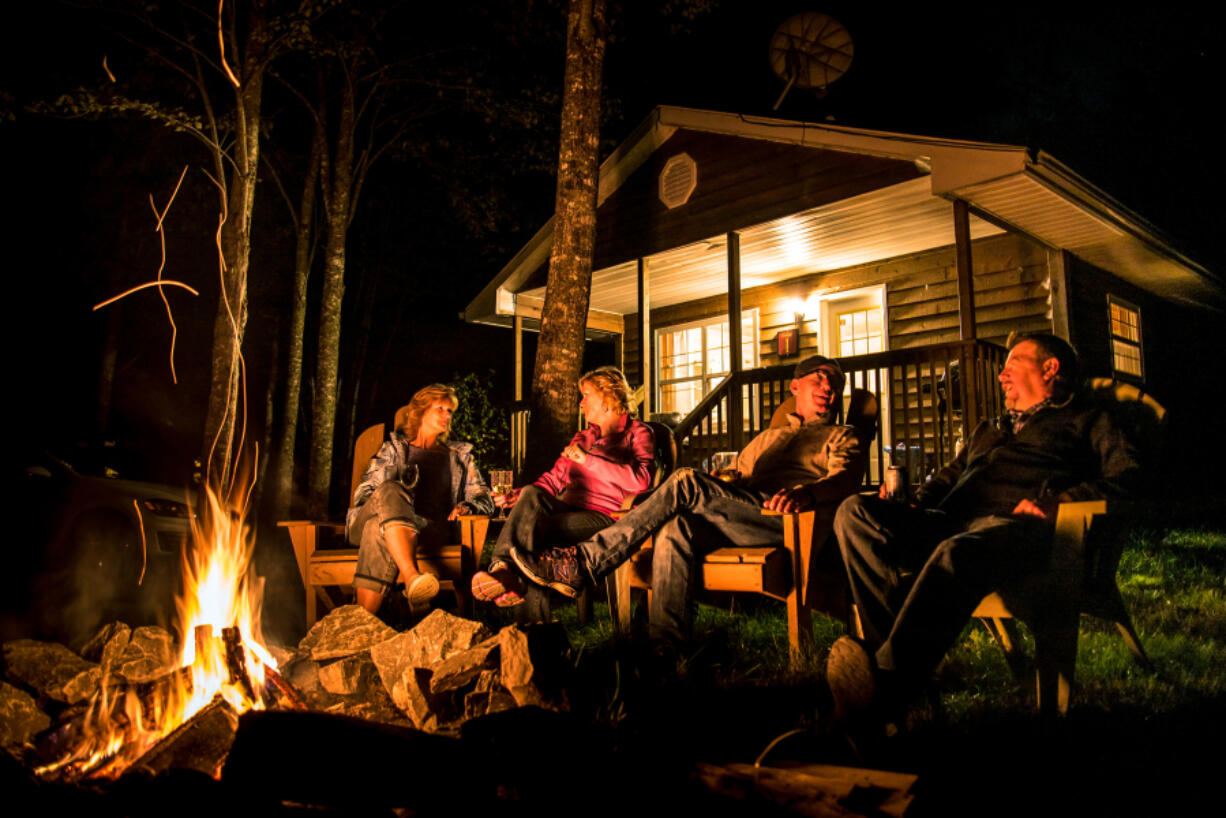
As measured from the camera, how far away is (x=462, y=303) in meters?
22.2

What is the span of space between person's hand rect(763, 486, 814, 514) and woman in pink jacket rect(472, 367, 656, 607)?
1.00 metres

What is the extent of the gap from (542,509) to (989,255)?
22.0 ft

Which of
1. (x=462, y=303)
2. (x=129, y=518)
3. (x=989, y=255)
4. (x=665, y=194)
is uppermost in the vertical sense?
(x=462, y=303)

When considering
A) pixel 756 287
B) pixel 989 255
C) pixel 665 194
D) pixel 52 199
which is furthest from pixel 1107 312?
pixel 52 199

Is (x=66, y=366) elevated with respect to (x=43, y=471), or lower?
elevated

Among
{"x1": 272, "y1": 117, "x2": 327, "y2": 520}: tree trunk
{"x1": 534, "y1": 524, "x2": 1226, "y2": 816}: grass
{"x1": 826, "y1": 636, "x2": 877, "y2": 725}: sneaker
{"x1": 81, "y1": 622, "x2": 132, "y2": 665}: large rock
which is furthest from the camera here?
{"x1": 272, "y1": 117, "x2": 327, "y2": 520}: tree trunk

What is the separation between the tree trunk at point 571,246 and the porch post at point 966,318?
2.88m

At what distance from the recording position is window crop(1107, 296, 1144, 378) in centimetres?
880

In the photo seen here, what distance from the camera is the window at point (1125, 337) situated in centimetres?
880

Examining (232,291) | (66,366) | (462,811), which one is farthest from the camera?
(66,366)

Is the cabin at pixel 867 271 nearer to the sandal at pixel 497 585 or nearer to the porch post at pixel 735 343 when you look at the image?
the porch post at pixel 735 343

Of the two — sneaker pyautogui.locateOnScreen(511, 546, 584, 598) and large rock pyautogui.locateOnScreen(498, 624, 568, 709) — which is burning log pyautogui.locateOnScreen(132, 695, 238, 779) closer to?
large rock pyautogui.locateOnScreen(498, 624, 568, 709)

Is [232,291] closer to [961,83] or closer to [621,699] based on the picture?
[621,699]

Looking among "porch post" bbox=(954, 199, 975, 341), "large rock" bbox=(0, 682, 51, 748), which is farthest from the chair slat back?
"porch post" bbox=(954, 199, 975, 341)
